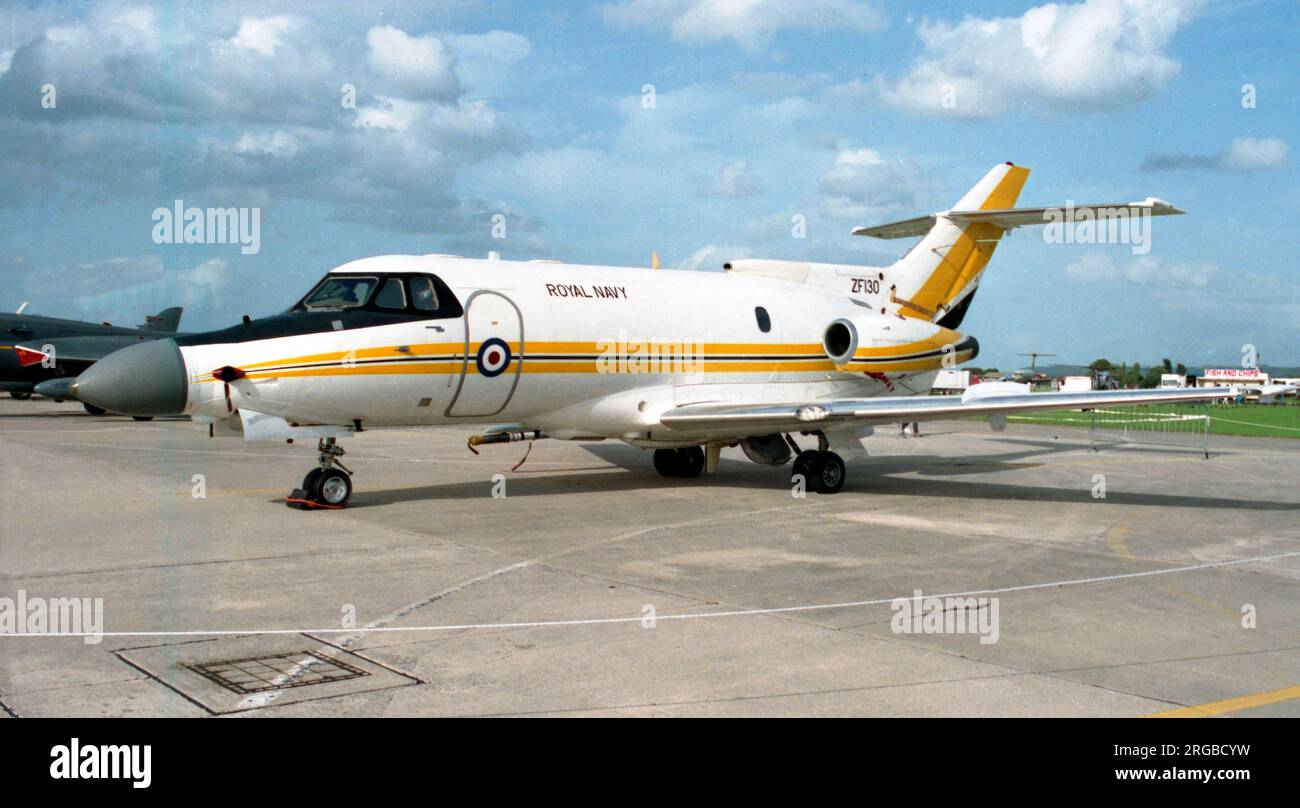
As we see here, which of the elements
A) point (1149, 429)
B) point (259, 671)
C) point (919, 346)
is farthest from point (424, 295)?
point (1149, 429)

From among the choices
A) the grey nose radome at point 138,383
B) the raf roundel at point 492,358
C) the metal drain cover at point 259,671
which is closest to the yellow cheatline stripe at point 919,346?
the raf roundel at point 492,358

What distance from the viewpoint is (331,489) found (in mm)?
12555

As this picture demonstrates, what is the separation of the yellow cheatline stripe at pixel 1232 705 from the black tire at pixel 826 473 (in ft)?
31.0

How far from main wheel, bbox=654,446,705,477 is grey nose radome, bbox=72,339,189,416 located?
7993 mm

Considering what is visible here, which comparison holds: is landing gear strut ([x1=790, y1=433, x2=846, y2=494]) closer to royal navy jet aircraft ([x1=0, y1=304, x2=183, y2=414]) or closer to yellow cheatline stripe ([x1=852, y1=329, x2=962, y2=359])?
yellow cheatline stripe ([x1=852, y1=329, x2=962, y2=359])

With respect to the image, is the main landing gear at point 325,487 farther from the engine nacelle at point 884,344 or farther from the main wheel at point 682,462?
the engine nacelle at point 884,344

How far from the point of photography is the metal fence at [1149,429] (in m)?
27.2

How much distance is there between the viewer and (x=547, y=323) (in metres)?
13.8

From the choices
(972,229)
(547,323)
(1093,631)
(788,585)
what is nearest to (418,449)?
(547,323)

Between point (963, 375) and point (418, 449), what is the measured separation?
Answer: 38.9 m

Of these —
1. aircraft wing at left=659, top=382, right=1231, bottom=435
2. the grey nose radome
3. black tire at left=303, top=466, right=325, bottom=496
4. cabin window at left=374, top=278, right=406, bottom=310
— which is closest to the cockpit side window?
cabin window at left=374, top=278, right=406, bottom=310

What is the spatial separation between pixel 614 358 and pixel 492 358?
199 centimetres
